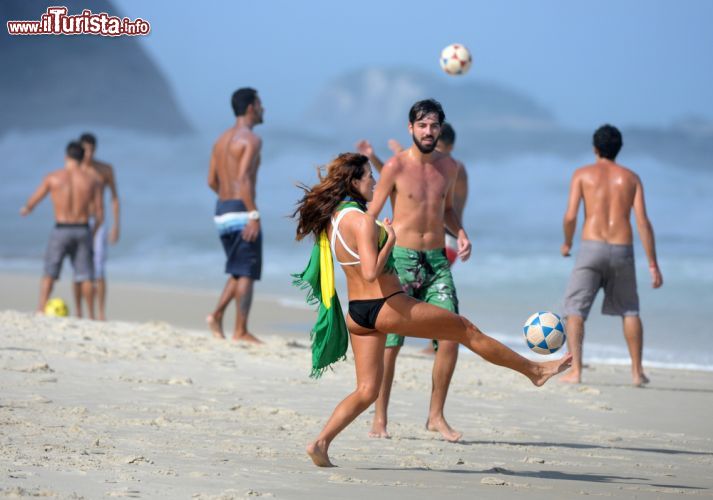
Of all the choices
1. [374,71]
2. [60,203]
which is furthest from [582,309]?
[374,71]

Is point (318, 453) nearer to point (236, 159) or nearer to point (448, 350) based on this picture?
point (448, 350)

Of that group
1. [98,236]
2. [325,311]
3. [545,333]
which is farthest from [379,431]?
[98,236]

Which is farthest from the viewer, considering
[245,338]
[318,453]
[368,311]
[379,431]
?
[245,338]

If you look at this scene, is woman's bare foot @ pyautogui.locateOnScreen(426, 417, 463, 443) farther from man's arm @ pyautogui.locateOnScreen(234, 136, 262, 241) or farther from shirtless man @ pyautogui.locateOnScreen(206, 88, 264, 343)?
man's arm @ pyautogui.locateOnScreen(234, 136, 262, 241)

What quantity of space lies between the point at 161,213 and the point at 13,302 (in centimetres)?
2036

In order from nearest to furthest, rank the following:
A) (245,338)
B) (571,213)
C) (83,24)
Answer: (571,213)
(245,338)
(83,24)

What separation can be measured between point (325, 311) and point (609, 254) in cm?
386

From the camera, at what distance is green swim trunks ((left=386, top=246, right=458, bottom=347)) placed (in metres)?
6.90

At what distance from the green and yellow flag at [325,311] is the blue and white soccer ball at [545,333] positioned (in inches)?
45.0

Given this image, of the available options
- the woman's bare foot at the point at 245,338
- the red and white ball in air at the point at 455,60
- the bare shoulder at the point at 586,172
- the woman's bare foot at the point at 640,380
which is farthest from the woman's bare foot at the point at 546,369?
the red and white ball in air at the point at 455,60

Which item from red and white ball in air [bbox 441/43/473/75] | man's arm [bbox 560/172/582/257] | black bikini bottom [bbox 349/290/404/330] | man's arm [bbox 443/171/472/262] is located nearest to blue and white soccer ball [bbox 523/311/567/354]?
man's arm [bbox 443/171/472/262]

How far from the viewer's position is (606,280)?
30.1 ft

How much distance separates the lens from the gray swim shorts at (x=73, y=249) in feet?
39.8

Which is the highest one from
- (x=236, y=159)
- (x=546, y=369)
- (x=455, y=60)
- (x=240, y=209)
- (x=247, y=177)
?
(x=455, y=60)
